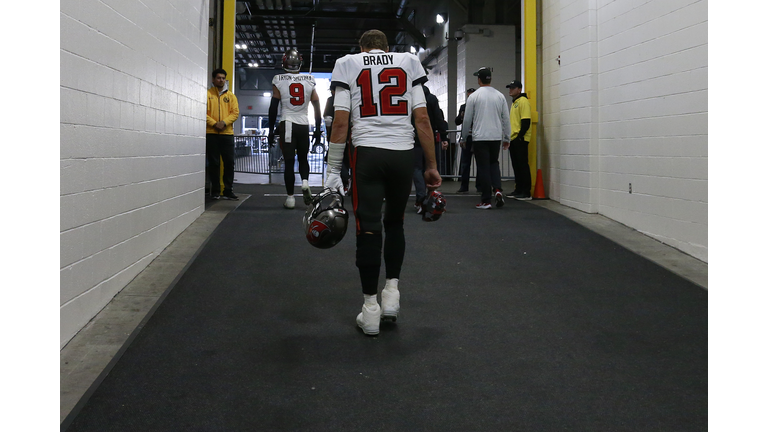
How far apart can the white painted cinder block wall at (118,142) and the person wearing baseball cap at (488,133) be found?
3.74 metres

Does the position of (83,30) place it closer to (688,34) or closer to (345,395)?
(345,395)

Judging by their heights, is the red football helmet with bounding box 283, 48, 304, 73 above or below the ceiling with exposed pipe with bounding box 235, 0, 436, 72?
below

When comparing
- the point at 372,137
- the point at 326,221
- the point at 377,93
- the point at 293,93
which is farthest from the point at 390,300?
the point at 293,93

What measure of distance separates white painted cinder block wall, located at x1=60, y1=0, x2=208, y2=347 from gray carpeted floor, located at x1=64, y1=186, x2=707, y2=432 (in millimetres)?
418

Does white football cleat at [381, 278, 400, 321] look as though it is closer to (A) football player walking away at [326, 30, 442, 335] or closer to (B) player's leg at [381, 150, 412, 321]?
(B) player's leg at [381, 150, 412, 321]

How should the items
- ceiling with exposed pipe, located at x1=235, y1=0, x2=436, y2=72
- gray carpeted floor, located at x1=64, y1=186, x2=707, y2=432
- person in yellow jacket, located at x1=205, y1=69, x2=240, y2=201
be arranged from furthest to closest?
ceiling with exposed pipe, located at x1=235, y1=0, x2=436, y2=72
person in yellow jacket, located at x1=205, y1=69, x2=240, y2=201
gray carpeted floor, located at x1=64, y1=186, x2=707, y2=432

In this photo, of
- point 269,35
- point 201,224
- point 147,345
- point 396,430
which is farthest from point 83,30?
point 269,35

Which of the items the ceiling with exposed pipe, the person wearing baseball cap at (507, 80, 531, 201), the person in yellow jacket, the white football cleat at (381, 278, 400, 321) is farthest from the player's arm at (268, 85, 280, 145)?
the ceiling with exposed pipe

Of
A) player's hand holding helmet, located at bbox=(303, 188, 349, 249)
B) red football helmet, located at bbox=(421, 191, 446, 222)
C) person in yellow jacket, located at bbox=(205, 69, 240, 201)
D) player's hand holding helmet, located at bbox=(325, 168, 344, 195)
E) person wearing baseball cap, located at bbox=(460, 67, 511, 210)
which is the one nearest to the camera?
player's hand holding helmet, located at bbox=(303, 188, 349, 249)

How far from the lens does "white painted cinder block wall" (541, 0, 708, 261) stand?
18.2ft

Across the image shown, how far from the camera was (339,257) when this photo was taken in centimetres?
538

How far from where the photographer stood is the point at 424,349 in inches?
134

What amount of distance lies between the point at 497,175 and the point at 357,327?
16.7ft

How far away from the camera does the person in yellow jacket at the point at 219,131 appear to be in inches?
336
